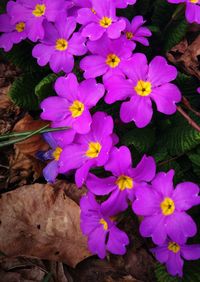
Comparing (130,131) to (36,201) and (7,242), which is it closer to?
(36,201)

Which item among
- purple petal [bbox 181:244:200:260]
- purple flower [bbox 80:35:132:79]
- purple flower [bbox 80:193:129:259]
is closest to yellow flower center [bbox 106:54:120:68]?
purple flower [bbox 80:35:132:79]

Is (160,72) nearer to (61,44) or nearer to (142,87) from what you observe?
(142,87)

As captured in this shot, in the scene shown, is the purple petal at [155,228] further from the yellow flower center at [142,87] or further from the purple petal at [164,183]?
the yellow flower center at [142,87]

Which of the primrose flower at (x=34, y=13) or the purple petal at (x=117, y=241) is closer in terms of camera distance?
the purple petal at (x=117, y=241)

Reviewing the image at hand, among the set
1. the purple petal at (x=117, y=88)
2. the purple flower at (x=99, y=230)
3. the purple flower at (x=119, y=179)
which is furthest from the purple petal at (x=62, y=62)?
the purple flower at (x=99, y=230)

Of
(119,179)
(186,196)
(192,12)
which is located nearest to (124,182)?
(119,179)

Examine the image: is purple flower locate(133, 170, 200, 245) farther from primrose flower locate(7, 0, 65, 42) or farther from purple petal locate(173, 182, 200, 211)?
primrose flower locate(7, 0, 65, 42)

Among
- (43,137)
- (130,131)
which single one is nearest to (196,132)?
(130,131)
